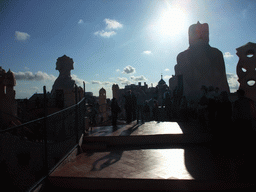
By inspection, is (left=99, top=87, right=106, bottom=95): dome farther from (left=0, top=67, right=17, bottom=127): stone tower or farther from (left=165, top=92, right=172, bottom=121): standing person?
(left=165, top=92, right=172, bottom=121): standing person

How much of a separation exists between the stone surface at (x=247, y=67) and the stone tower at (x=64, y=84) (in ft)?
53.4

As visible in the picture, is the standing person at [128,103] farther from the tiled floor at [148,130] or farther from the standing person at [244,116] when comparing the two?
the standing person at [244,116]

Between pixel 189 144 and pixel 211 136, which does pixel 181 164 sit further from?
pixel 211 136

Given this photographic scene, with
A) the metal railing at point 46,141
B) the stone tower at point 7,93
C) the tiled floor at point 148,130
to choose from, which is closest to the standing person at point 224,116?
the tiled floor at point 148,130

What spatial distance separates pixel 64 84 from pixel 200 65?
51.6ft

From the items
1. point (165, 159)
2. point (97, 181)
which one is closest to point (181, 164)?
point (165, 159)

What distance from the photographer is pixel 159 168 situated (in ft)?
12.1

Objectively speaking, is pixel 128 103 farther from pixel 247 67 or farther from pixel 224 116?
pixel 247 67

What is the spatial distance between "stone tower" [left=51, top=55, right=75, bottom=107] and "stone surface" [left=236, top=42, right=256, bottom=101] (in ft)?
53.4

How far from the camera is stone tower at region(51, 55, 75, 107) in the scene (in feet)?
54.8

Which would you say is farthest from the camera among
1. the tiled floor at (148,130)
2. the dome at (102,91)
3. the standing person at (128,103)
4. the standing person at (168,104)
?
the dome at (102,91)

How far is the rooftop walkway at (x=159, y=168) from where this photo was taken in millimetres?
3096

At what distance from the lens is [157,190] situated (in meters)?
3.17

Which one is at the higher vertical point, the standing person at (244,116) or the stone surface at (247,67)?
the stone surface at (247,67)
